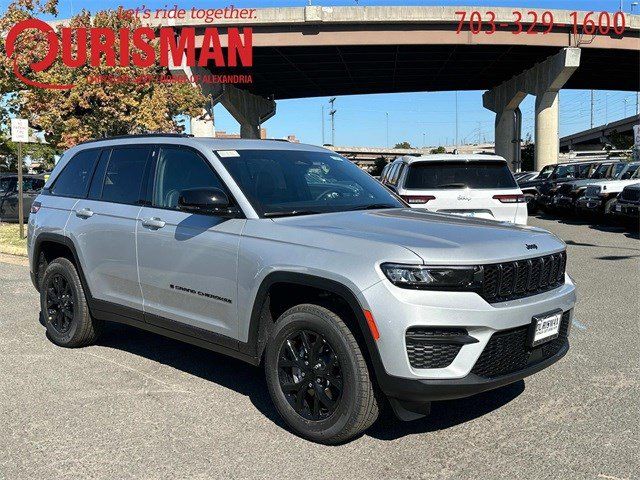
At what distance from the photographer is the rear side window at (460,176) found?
923 cm

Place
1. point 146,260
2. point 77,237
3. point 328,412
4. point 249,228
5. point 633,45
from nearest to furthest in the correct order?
point 328,412 → point 249,228 → point 146,260 → point 77,237 → point 633,45

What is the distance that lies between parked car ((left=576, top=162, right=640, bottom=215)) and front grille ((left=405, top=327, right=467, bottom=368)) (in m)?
14.9

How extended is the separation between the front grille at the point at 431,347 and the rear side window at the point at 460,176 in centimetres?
604

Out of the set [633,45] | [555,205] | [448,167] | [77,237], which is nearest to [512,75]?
[633,45]

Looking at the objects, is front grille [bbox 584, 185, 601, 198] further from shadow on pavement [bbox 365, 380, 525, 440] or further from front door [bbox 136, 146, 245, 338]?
front door [bbox 136, 146, 245, 338]

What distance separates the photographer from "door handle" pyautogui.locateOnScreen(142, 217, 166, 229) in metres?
4.70

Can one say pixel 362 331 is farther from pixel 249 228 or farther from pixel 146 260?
pixel 146 260

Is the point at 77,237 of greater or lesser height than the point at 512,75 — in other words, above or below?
below

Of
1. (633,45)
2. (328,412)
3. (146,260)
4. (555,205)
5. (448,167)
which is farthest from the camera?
(633,45)

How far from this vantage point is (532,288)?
377 centimetres

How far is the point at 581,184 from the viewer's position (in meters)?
19.3

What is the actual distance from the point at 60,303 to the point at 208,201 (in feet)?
8.52

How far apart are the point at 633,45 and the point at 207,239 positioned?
135ft

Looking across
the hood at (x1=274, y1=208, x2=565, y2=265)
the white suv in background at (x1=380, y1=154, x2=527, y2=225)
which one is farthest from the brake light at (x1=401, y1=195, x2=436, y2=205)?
the hood at (x1=274, y1=208, x2=565, y2=265)
